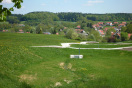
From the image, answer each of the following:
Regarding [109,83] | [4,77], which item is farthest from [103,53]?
[4,77]

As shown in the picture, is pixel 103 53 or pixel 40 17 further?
pixel 40 17

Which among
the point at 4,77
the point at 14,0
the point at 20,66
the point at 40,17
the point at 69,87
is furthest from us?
the point at 40,17

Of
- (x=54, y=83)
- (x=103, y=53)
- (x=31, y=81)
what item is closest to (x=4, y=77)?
(x=31, y=81)

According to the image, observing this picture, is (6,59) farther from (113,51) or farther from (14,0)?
(113,51)

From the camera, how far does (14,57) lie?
62.5 feet

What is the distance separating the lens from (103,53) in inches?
1091

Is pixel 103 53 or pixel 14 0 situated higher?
pixel 14 0

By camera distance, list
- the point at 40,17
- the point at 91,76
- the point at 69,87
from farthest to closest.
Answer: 1. the point at 40,17
2. the point at 91,76
3. the point at 69,87

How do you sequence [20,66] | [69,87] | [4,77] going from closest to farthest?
1. [69,87]
2. [4,77]
3. [20,66]

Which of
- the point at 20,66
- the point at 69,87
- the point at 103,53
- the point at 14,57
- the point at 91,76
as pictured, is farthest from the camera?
the point at 103,53

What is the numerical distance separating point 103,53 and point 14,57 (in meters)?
13.8

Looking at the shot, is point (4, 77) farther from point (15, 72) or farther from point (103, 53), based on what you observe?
point (103, 53)

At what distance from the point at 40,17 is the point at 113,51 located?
16569 cm

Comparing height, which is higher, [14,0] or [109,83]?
[14,0]
